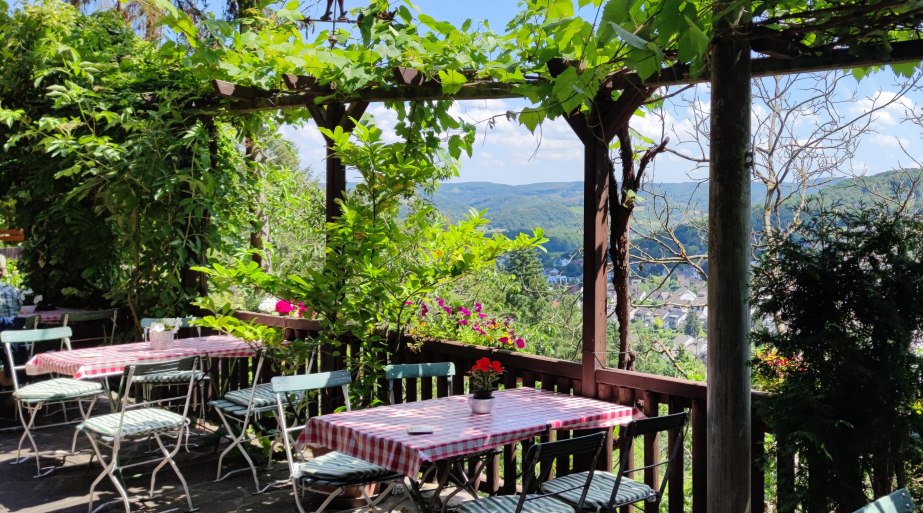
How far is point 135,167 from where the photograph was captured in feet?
20.2

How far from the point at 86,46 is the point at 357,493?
15.1 ft

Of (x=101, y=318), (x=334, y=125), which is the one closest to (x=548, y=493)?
(x=334, y=125)

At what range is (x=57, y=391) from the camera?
17.9 ft

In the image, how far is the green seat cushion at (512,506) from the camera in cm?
333

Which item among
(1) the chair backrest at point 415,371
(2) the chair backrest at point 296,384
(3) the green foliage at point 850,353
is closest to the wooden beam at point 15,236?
(2) the chair backrest at point 296,384

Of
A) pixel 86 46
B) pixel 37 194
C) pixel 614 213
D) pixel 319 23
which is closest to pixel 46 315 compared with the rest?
pixel 37 194

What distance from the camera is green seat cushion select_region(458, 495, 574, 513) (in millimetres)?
3328

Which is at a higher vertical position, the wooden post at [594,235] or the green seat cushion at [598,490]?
the wooden post at [594,235]

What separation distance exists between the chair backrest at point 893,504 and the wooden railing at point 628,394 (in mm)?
471

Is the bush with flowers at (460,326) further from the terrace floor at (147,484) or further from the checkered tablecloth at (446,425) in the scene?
the terrace floor at (147,484)

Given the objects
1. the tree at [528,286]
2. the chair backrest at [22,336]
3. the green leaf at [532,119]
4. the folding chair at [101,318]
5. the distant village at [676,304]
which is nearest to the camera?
the green leaf at [532,119]

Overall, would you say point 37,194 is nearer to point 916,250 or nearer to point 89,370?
point 89,370

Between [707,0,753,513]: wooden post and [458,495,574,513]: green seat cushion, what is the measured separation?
81 cm

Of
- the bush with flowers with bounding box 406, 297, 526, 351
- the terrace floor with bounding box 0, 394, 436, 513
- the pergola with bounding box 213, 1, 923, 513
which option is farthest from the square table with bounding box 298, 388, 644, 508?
the pergola with bounding box 213, 1, 923, 513
